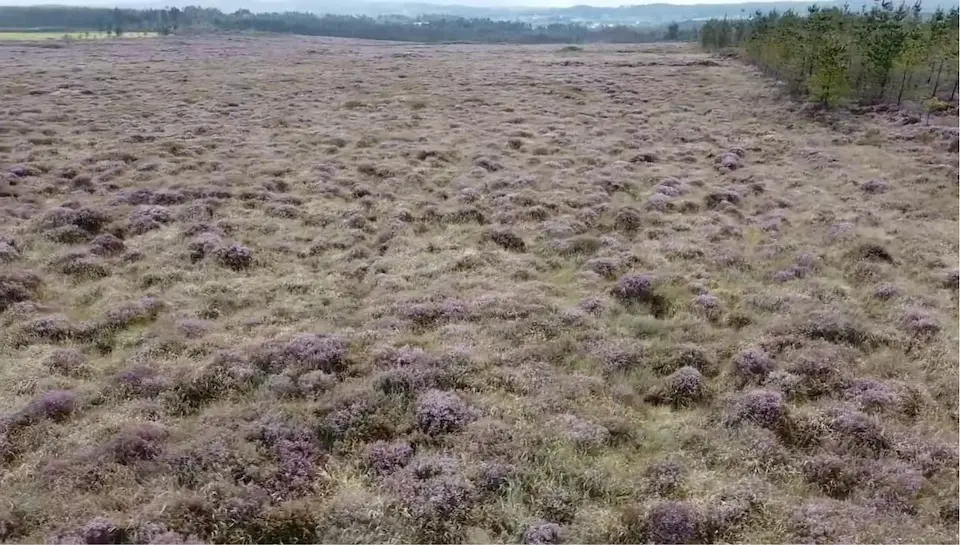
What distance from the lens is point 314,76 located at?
6319cm

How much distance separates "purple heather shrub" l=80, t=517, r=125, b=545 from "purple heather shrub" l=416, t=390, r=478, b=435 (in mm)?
4944

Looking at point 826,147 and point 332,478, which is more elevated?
point 826,147

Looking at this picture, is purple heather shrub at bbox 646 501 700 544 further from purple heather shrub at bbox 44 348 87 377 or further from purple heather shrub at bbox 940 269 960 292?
purple heather shrub at bbox 940 269 960 292

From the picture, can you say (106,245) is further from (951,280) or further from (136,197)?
(951,280)

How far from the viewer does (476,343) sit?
48.2ft

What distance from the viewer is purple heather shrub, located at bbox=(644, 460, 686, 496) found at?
401 inches

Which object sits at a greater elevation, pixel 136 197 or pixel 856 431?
pixel 136 197

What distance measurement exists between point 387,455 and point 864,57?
5549cm

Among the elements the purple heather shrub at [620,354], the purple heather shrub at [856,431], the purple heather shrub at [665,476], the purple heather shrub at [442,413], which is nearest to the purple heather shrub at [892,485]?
the purple heather shrub at [856,431]

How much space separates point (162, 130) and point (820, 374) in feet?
119

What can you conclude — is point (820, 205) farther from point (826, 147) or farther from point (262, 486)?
point (262, 486)

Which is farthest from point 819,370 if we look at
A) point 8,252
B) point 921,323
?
point 8,252

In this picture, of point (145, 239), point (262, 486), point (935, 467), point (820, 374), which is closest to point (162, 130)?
point (145, 239)

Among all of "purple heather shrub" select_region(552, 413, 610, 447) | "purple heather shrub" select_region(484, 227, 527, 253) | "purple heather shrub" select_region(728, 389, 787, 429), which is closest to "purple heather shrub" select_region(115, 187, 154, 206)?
"purple heather shrub" select_region(484, 227, 527, 253)
